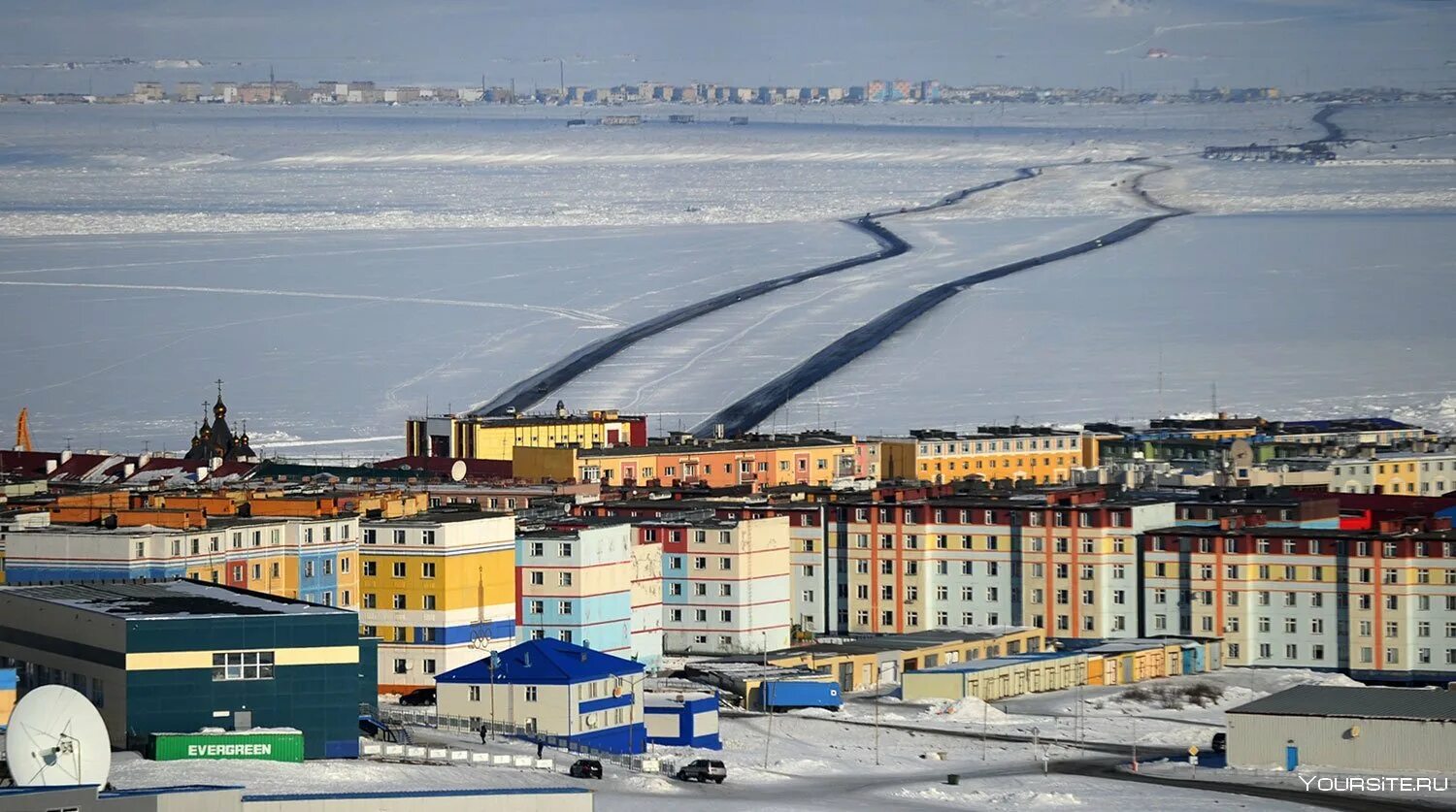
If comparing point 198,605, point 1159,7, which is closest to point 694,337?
point 198,605

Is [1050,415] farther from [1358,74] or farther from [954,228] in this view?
[1358,74]

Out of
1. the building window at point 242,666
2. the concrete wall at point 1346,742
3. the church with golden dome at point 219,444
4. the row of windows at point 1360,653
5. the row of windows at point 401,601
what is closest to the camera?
the building window at point 242,666

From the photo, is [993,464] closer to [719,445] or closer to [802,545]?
[719,445]

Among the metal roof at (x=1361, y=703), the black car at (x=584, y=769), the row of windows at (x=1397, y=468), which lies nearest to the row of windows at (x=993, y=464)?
the row of windows at (x=1397, y=468)

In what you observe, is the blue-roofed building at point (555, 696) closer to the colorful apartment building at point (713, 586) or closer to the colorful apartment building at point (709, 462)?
the colorful apartment building at point (713, 586)

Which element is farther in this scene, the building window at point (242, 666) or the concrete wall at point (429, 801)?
the building window at point (242, 666)

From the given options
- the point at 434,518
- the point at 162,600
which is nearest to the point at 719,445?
the point at 434,518

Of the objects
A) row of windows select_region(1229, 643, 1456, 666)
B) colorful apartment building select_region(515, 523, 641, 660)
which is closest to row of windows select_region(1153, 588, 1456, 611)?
row of windows select_region(1229, 643, 1456, 666)
